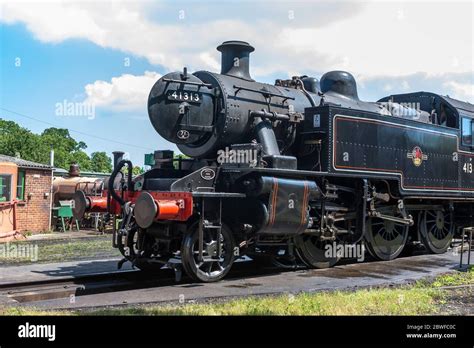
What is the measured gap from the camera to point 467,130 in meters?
12.8

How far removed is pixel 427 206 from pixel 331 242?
3214mm

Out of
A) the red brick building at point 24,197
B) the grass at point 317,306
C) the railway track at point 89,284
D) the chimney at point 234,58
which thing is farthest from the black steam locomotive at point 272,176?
the red brick building at point 24,197

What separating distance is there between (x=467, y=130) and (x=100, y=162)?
6049 cm

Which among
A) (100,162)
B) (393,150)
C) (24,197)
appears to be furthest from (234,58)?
(100,162)

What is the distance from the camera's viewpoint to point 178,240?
833 cm

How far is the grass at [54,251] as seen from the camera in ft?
35.4

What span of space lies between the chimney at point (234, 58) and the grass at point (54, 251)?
16.5ft

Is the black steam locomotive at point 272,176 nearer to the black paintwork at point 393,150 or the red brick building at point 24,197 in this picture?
the black paintwork at point 393,150

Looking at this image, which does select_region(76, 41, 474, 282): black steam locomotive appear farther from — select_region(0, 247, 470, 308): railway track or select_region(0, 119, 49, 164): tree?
select_region(0, 119, 49, 164): tree

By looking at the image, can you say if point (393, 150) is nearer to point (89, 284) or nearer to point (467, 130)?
point (467, 130)
